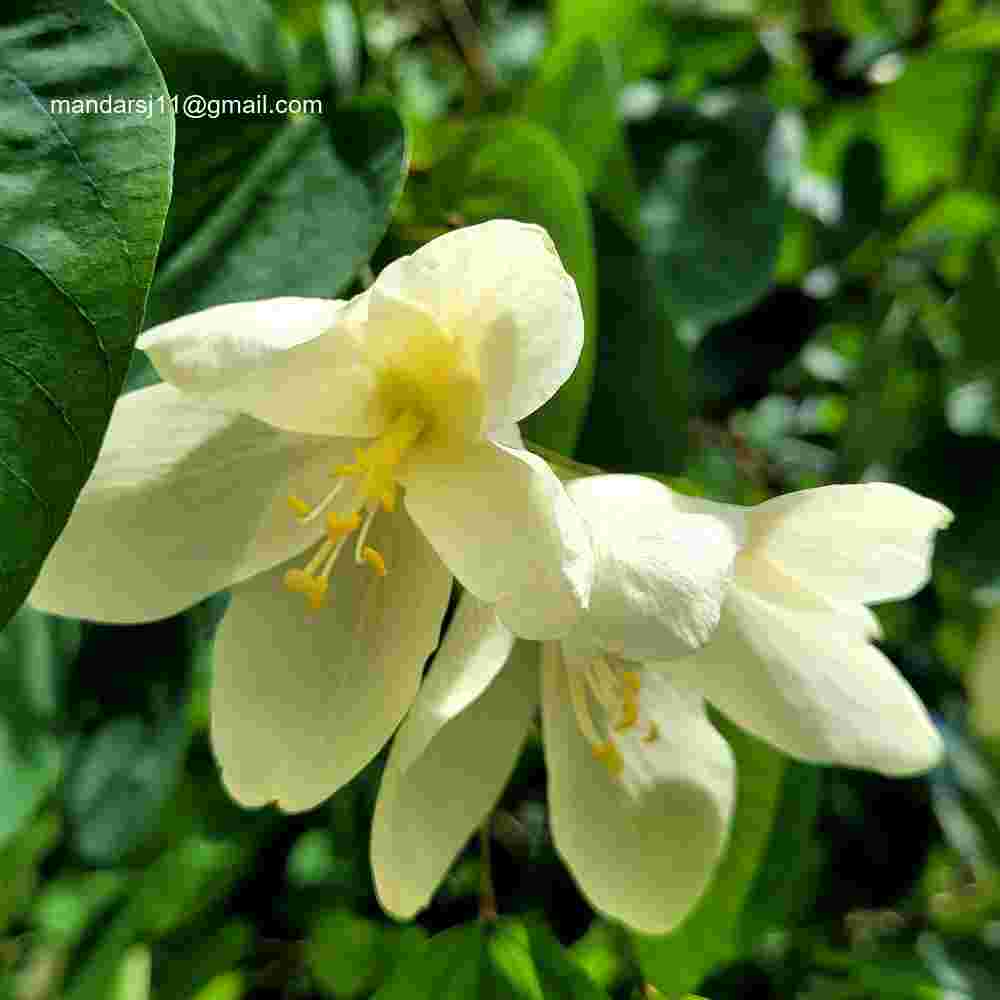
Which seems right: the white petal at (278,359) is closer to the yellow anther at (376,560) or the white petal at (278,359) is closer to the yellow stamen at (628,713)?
the yellow anther at (376,560)

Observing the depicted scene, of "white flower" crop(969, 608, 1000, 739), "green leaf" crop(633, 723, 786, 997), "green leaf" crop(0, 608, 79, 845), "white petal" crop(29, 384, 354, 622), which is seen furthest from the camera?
"white flower" crop(969, 608, 1000, 739)

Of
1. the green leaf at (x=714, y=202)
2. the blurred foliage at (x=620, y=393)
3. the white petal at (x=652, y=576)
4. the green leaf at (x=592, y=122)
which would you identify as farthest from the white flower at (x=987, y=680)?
the white petal at (x=652, y=576)

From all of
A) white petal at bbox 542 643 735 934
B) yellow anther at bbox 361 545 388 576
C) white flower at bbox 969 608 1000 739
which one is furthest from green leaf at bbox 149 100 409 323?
white flower at bbox 969 608 1000 739

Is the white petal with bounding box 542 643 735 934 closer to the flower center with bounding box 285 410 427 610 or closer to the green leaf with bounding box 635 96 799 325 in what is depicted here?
the flower center with bounding box 285 410 427 610

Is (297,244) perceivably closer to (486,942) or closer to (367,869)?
(486,942)

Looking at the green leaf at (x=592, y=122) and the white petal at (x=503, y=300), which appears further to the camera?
the green leaf at (x=592, y=122)

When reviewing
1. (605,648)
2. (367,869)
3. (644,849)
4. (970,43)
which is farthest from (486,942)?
(970,43)

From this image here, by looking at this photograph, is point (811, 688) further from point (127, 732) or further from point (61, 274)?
point (127, 732)

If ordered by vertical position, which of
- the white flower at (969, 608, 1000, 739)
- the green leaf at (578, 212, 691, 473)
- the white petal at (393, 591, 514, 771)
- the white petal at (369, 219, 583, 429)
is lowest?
the white flower at (969, 608, 1000, 739)
